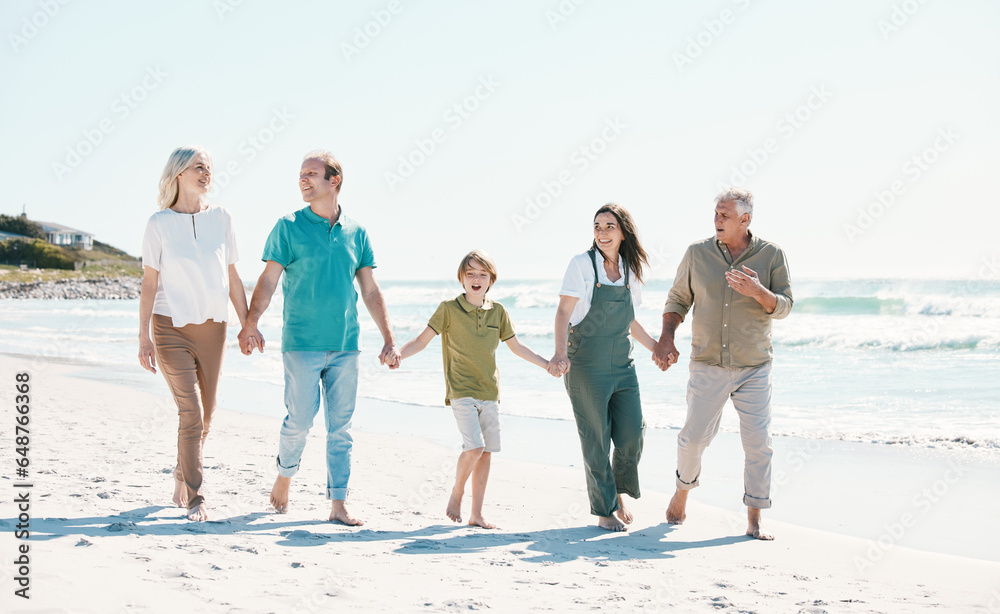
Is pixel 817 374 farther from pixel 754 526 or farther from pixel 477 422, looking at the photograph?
pixel 477 422

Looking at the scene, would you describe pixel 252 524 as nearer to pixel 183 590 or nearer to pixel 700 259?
pixel 183 590

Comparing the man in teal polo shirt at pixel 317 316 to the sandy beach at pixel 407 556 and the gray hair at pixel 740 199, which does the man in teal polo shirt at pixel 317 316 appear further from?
the gray hair at pixel 740 199

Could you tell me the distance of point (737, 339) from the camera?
4328 millimetres

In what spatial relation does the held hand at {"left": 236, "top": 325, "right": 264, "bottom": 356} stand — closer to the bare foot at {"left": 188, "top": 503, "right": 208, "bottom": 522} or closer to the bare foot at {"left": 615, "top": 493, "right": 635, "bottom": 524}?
the bare foot at {"left": 188, "top": 503, "right": 208, "bottom": 522}

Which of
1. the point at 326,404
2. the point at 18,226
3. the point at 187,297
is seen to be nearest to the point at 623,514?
the point at 326,404

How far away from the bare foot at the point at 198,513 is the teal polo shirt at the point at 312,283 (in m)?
0.93

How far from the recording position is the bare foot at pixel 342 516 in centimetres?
415

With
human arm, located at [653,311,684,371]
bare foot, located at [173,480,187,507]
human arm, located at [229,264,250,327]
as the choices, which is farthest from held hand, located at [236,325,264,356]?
human arm, located at [653,311,684,371]

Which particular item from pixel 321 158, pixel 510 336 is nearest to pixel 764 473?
pixel 510 336

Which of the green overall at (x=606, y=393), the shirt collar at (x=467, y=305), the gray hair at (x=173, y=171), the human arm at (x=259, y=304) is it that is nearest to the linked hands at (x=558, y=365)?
the green overall at (x=606, y=393)

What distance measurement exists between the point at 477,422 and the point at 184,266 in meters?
1.84

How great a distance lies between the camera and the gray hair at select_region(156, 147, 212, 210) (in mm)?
4008

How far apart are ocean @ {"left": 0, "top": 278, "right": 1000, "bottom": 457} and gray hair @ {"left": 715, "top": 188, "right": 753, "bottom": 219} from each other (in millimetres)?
4059

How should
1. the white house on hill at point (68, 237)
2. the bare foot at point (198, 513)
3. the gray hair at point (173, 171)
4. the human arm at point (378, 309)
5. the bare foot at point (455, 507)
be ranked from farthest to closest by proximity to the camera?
the white house on hill at point (68, 237) < the bare foot at point (455, 507) < the human arm at point (378, 309) < the gray hair at point (173, 171) < the bare foot at point (198, 513)
